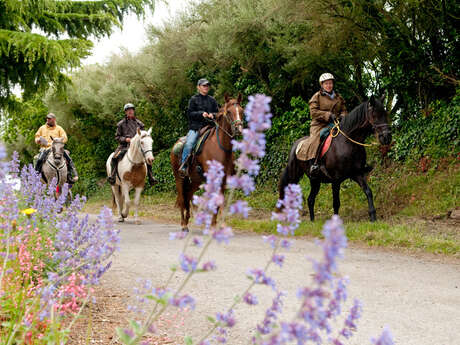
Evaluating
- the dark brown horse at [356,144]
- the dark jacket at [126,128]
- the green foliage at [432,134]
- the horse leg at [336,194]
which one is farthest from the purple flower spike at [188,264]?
the dark jacket at [126,128]

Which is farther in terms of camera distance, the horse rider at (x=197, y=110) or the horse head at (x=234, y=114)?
the horse rider at (x=197, y=110)

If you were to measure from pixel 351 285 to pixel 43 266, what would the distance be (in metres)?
3.05

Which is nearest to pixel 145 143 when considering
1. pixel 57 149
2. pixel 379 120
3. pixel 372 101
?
pixel 57 149

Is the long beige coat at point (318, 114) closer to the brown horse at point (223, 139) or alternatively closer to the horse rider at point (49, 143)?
the brown horse at point (223, 139)

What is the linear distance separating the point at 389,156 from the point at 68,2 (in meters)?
13.1

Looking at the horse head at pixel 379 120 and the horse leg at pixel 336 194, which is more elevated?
the horse head at pixel 379 120

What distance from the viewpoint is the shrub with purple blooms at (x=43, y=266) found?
7.15 ft

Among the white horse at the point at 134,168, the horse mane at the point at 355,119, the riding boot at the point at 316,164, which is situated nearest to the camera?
the horse mane at the point at 355,119

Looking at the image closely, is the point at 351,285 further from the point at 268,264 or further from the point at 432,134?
the point at 432,134

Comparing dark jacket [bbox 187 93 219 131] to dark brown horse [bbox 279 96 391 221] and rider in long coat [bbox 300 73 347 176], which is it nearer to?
rider in long coat [bbox 300 73 347 176]

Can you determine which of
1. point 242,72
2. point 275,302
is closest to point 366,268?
point 275,302

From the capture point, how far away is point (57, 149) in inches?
490

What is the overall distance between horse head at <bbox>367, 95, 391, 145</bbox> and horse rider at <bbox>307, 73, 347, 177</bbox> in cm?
105

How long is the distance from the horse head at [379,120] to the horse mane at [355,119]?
0.55 feet
